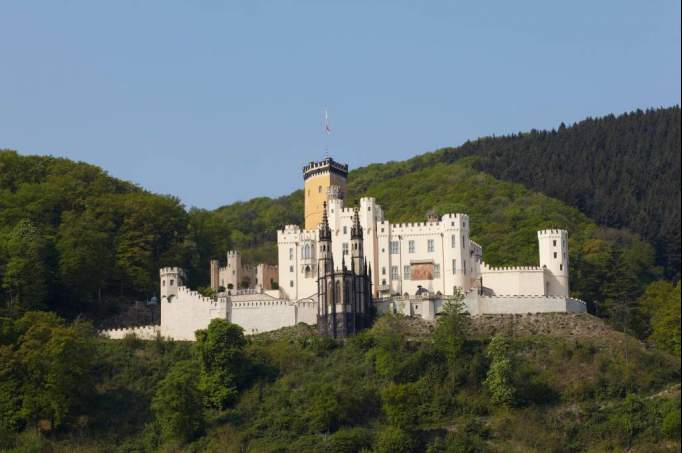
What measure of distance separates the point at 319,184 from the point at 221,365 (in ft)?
60.0

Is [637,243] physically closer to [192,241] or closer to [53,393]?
[192,241]

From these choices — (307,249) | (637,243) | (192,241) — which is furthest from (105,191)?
(637,243)

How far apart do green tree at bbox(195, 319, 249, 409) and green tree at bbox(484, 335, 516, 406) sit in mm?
13859

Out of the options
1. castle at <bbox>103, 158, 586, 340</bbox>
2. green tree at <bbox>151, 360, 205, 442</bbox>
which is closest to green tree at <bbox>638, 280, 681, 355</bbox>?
castle at <bbox>103, 158, 586, 340</bbox>

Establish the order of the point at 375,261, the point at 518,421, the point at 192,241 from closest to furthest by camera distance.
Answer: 1. the point at 518,421
2. the point at 375,261
3. the point at 192,241

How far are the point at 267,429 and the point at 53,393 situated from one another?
12068mm

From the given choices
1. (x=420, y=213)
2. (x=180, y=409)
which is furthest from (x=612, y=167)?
(x=180, y=409)

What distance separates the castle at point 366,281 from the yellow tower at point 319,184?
1.46 metres

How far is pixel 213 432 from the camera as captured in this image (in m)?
85.2

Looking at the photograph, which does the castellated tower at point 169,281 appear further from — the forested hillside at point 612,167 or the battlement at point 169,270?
the forested hillside at point 612,167

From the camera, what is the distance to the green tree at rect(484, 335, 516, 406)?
84.9 metres

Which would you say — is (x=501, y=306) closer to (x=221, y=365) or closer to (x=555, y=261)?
(x=555, y=261)

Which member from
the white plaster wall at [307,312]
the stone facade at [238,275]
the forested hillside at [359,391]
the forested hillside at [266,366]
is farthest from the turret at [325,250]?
the stone facade at [238,275]

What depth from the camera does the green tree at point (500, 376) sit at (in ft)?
278
